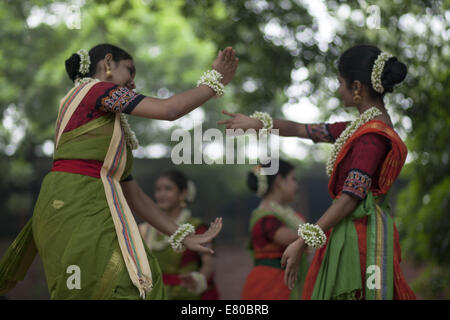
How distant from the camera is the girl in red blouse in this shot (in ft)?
9.26

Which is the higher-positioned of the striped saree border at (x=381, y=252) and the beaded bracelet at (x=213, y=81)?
the beaded bracelet at (x=213, y=81)

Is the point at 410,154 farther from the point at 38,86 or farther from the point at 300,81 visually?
the point at 38,86

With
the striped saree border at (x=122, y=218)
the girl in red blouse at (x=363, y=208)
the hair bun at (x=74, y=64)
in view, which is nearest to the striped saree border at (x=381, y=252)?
the girl in red blouse at (x=363, y=208)

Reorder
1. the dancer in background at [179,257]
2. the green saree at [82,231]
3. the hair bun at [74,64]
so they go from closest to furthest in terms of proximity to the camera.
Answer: the green saree at [82,231] < the hair bun at [74,64] < the dancer in background at [179,257]

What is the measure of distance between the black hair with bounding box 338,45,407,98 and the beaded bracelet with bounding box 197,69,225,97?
2.77ft

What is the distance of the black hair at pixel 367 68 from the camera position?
2975 millimetres

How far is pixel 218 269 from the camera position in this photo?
14.9 m

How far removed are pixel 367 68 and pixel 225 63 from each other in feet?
2.74

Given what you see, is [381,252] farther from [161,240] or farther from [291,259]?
[161,240]

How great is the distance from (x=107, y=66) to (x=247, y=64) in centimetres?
359

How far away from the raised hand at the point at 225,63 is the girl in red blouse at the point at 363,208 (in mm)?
744

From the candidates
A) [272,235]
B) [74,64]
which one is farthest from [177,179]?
[74,64]

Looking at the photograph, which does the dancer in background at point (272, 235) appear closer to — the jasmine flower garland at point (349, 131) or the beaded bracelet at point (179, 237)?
the jasmine flower garland at point (349, 131)

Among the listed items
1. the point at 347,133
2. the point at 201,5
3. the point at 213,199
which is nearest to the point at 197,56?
the point at 213,199
